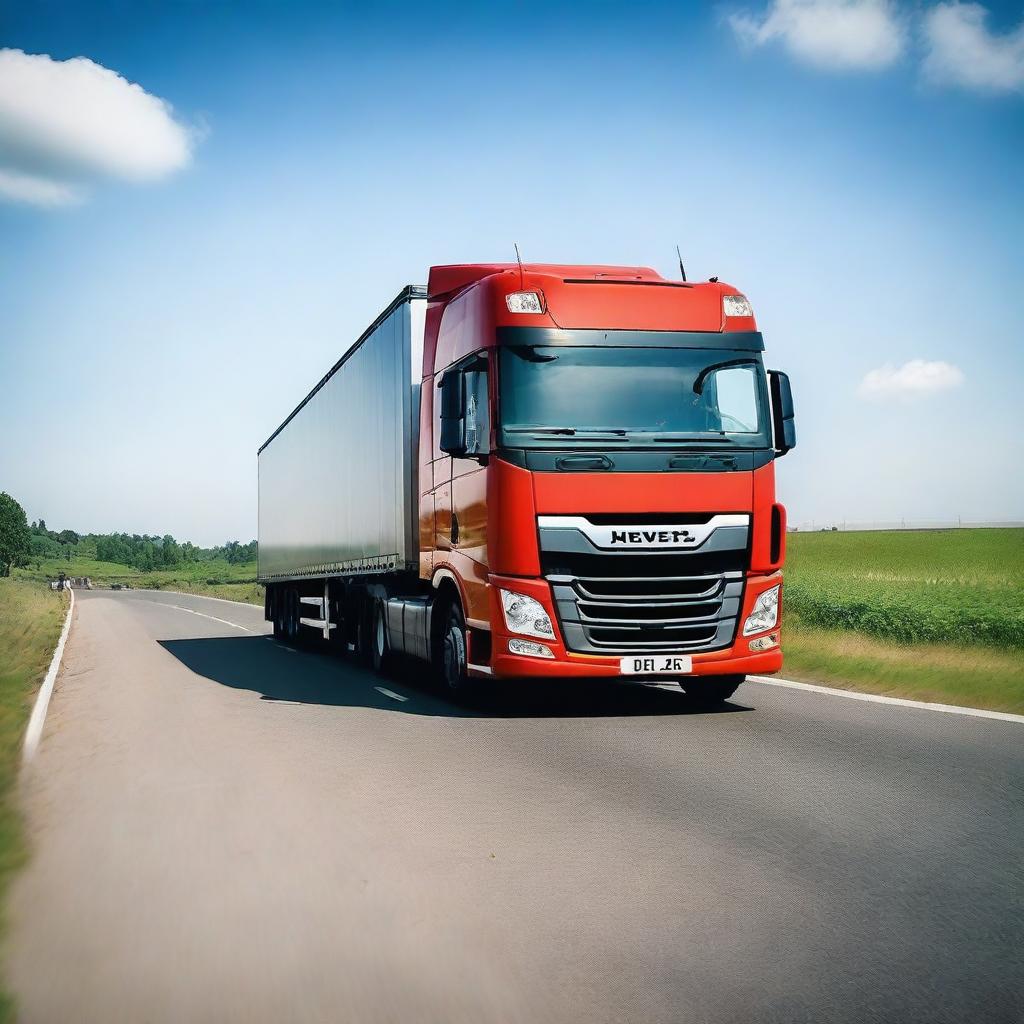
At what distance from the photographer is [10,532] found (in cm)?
17950

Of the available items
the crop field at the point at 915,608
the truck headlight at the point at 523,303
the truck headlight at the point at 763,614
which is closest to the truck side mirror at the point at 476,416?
the truck headlight at the point at 523,303

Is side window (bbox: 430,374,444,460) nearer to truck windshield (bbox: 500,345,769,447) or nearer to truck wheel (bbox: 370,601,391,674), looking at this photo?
truck windshield (bbox: 500,345,769,447)

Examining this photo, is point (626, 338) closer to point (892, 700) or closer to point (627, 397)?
point (627, 397)

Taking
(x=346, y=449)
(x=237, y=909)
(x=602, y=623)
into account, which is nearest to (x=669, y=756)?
(x=602, y=623)

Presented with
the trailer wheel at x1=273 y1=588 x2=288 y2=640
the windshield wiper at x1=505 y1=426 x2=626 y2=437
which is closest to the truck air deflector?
the windshield wiper at x1=505 y1=426 x2=626 y2=437

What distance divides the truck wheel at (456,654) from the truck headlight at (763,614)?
2567mm

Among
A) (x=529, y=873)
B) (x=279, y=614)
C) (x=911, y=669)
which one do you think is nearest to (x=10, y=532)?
(x=279, y=614)

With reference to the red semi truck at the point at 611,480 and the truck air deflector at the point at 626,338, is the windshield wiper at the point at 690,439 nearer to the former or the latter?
the red semi truck at the point at 611,480

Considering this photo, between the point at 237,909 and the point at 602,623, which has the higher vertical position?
the point at 602,623

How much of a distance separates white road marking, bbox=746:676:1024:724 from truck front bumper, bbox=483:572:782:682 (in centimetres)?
158

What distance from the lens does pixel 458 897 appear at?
5.13m

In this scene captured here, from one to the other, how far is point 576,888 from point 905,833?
189cm

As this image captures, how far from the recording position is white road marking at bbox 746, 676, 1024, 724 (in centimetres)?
1034

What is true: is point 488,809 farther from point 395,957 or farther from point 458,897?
point 395,957
